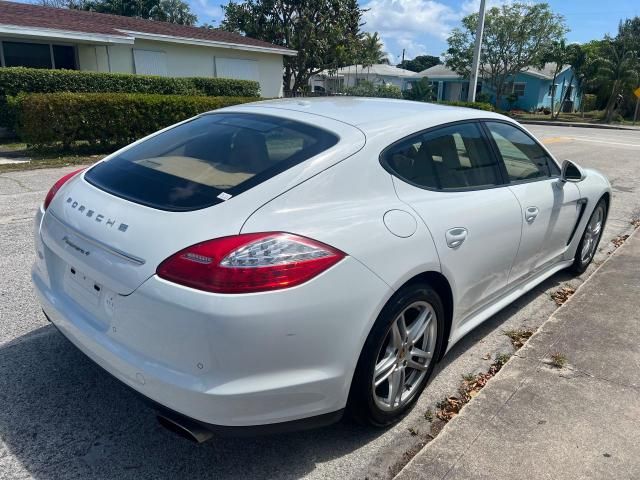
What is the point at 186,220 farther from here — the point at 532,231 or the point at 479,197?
the point at 532,231

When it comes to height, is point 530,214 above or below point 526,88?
below

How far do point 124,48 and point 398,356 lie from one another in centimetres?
1935

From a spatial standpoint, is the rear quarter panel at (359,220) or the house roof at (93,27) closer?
the rear quarter panel at (359,220)

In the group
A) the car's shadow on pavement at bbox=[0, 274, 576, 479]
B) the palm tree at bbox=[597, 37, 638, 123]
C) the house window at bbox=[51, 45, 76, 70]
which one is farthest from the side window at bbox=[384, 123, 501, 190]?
the palm tree at bbox=[597, 37, 638, 123]

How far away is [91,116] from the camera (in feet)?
37.1

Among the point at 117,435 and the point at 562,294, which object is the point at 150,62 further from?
the point at 117,435

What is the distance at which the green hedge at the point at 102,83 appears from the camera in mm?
13211

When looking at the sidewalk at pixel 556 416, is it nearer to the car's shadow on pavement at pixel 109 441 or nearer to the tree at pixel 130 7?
the car's shadow on pavement at pixel 109 441

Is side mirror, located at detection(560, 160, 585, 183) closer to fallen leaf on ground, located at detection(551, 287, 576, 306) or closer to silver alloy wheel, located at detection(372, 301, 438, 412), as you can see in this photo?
fallen leaf on ground, located at detection(551, 287, 576, 306)

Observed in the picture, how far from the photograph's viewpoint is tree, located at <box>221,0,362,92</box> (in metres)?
32.4

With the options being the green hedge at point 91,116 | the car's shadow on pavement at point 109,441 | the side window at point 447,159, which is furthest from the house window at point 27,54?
the side window at point 447,159

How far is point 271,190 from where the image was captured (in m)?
2.26

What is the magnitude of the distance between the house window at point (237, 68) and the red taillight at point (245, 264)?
22003 mm

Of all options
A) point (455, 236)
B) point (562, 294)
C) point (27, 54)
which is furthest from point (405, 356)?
point (27, 54)
